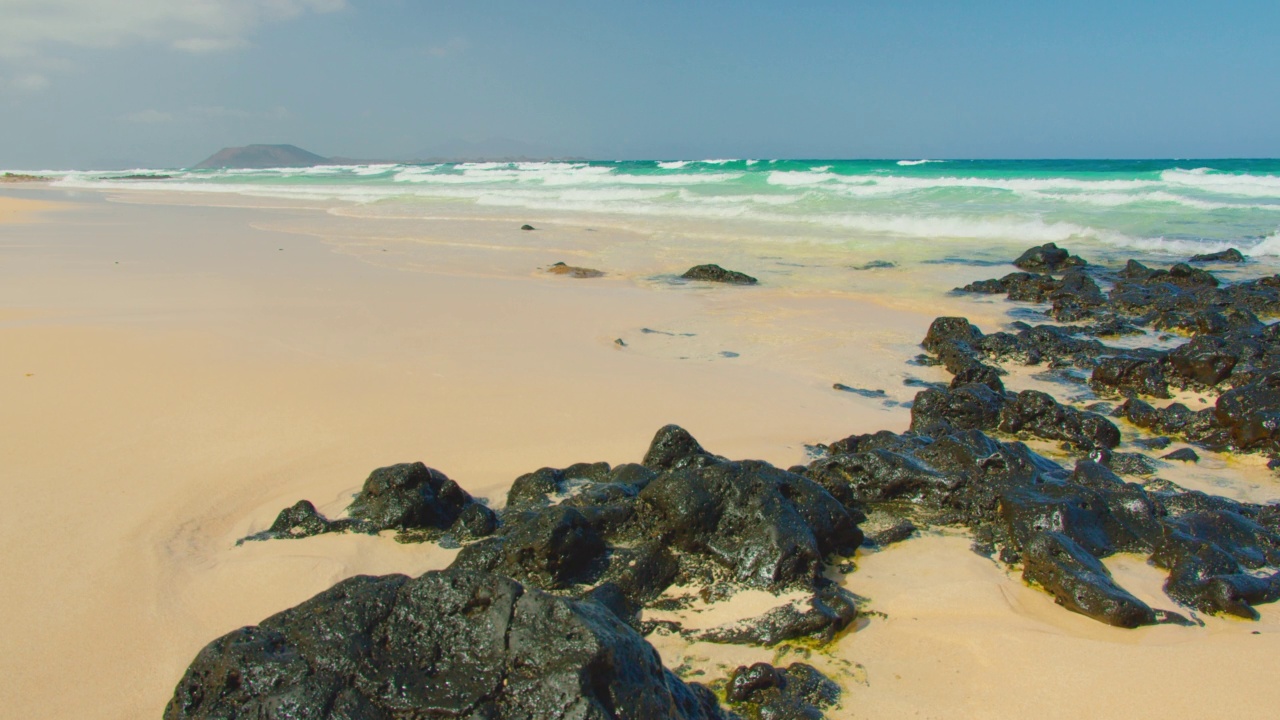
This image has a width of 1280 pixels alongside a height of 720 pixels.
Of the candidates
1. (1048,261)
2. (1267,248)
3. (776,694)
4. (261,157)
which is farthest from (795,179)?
(261,157)

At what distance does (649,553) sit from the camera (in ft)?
11.8

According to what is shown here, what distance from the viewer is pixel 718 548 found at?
364 cm

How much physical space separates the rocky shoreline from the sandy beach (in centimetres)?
17

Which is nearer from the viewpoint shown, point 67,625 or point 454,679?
point 454,679

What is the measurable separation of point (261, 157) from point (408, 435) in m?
177

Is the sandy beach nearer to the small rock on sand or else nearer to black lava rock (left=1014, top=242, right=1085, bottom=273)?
the small rock on sand

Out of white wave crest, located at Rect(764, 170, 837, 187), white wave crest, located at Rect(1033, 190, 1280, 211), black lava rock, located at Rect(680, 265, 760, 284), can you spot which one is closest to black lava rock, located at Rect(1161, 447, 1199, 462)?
black lava rock, located at Rect(680, 265, 760, 284)

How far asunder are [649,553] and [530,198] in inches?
1064

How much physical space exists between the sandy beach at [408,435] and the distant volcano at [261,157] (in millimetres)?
159896

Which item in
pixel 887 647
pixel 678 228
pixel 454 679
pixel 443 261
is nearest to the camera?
pixel 454 679

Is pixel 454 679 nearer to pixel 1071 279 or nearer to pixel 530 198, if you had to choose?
pixel 1071 279

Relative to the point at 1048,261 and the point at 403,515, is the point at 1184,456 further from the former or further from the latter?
the point at 1048,261

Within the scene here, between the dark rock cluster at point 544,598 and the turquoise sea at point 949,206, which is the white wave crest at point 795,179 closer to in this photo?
the turquoise sea at point 949,206

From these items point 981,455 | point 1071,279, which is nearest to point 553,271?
point 1071,279
